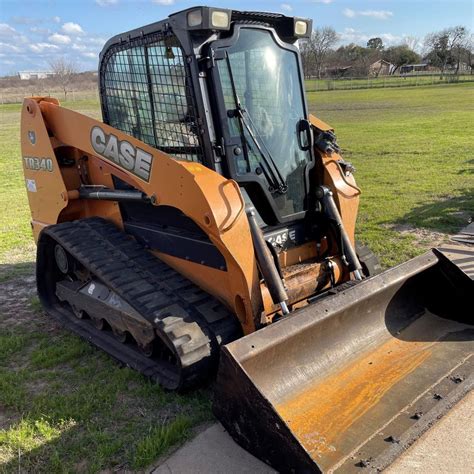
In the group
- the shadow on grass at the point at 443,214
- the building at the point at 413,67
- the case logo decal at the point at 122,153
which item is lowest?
the shadow on grass at the point at 443,214

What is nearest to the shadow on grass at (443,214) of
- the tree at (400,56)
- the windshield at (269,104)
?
the windshield at (269,104)

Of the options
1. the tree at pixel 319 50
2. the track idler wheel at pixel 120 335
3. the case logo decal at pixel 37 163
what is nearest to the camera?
the track idler wheel at pixel 120 335

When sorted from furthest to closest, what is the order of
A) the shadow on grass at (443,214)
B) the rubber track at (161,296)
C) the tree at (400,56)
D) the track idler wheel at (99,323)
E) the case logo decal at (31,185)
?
1. the tree at (400,56)
2. the shadow on grass at (443,214)
3. the case logo decal at (31,185)
4. the track idler wheel at (99,323)
5. the rubber track at (161,296)

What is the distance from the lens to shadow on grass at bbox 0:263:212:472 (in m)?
3.08

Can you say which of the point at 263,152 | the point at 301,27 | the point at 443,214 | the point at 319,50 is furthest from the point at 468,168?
the point at 319,50

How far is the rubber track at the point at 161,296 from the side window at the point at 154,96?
0.87m

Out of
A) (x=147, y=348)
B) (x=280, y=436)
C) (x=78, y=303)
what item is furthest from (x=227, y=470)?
(x=78, y=303)

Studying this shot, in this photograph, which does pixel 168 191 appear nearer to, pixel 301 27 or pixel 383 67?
pixel 301 27

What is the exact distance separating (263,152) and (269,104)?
1.33ft

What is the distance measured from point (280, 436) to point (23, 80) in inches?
3417

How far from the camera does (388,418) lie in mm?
3080

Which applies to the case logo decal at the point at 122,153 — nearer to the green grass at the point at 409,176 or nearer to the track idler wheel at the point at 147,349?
the track idler wheel at the point at 147,349

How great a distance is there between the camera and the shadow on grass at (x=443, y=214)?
7.52 metres

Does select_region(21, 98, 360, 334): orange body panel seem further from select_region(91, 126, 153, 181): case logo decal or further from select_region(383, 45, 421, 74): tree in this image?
select_region(383, 45, 421, 74): tree
